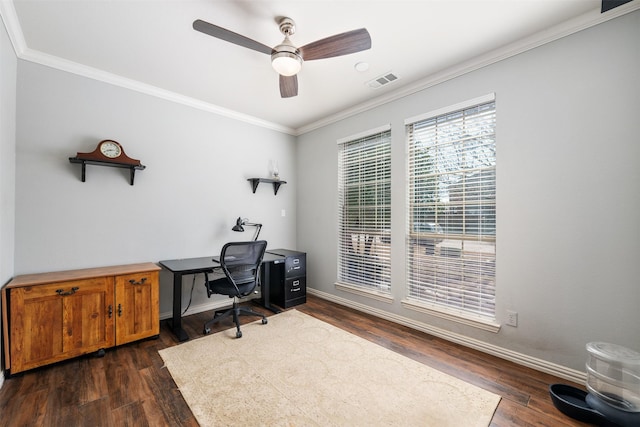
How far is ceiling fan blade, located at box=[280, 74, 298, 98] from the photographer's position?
2398 millimetres

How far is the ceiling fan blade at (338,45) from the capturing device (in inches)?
71.9

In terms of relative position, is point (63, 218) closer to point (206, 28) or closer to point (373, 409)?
point (206, 28)

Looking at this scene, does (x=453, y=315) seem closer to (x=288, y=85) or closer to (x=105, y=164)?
(x=288, y=85)

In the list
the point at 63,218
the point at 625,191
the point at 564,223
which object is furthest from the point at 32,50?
the point at 625,191

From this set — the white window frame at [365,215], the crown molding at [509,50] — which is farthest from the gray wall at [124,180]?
the crown molding at [509,50]

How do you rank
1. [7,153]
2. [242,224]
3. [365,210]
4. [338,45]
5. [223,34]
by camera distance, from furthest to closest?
[242,224] → [365,210] → [7,153] → [338,45] → [223,34]

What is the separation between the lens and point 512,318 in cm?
233

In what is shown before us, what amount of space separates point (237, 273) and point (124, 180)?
1609 mm

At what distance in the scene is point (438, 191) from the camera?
283 centimetres

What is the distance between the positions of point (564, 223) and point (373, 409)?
2001mm

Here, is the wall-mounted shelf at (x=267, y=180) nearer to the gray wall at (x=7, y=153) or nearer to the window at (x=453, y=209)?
the window at (x=453, y=209)

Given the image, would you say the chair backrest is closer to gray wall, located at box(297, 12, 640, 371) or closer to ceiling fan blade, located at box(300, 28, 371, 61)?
ceiling fan blade, located at box(300, 28, 371, 61)

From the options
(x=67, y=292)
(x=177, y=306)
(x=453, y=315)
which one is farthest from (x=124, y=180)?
(x=453, y=315)

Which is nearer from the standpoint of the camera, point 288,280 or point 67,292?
point 67,292
